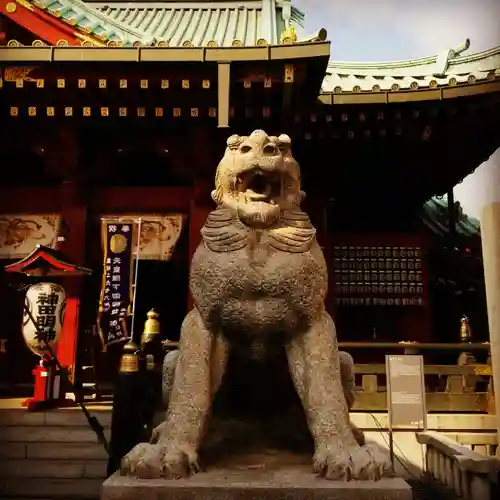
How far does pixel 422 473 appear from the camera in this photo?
434 centimetres

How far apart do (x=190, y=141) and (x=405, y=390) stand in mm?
3855

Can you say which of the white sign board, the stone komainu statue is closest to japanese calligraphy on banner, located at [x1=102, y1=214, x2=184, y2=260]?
the white sign board

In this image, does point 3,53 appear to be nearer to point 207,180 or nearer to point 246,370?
point 207,180

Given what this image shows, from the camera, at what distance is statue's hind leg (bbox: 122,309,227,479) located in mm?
1988

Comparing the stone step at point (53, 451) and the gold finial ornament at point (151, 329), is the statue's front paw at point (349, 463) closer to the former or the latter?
the stone step at point (53, 451)

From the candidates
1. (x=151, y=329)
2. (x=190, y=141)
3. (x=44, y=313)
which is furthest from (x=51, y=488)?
(x=190, y=141)

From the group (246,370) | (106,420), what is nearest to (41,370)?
(106,420)

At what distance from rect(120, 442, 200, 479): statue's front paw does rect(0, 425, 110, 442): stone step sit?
2657 millimetres

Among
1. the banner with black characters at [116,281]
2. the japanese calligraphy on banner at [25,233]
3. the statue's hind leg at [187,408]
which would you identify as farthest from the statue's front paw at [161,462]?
the japanese calligraphy on banner at [25,233]

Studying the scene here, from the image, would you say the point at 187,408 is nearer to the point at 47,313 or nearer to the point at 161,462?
the point at 161,462

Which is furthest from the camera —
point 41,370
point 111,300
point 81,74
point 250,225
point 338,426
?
point 111,300

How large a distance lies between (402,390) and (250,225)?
2.48 metres

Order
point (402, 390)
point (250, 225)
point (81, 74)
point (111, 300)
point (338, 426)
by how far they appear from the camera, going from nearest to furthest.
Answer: point (338, 426), point (250, 225), point (402, 390), point (81, 74), point (111, 300)

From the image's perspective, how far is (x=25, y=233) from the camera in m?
6.76
